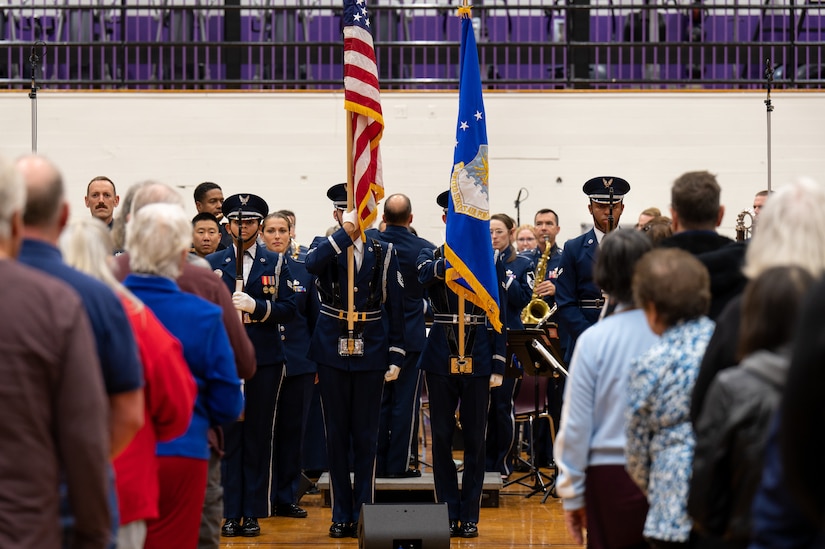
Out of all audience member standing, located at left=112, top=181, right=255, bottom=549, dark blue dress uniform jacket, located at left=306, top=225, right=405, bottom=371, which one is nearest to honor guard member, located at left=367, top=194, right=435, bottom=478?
dark blue dress uniform jacket, located at left=306, top=225, right=405, bottom=371

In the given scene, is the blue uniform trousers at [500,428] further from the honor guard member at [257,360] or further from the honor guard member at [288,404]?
the honor guard member at [257,360]

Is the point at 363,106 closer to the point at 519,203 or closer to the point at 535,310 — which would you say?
the point at 535,310

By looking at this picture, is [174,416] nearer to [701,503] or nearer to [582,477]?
[582,477]

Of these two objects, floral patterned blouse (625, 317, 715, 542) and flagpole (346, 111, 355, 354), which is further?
flagpole (346, 111, 355, 354)

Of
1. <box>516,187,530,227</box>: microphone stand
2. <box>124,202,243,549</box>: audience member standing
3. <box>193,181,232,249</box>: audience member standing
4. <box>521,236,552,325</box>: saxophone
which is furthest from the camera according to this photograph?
<box>516,187,530,227</box>: microphone stand

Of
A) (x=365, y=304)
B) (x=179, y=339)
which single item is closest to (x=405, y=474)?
(x=365, y=304)

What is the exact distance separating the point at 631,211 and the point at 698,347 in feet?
27.6

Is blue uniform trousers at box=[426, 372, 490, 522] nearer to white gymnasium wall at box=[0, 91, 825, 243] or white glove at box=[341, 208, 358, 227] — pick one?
white glove at box=[341, 208, 358, 227]

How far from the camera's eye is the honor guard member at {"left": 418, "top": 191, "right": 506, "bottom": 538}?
6438 mm

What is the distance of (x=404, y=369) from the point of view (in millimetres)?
7773

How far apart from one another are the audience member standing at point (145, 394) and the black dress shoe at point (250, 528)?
10.4 ft

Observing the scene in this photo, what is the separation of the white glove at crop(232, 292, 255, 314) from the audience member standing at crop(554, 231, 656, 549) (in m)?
2.95

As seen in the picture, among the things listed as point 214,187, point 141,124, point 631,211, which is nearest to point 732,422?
point 214,187

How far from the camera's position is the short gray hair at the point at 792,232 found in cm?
252
